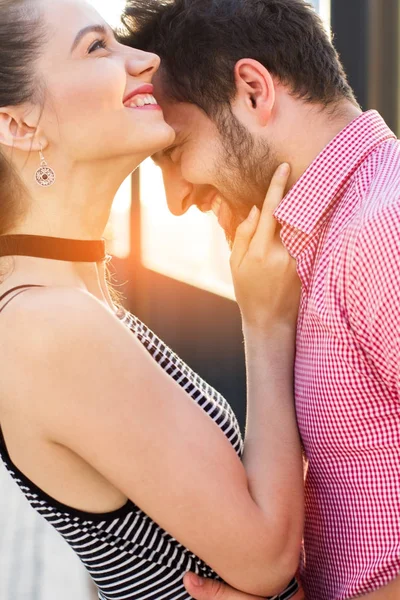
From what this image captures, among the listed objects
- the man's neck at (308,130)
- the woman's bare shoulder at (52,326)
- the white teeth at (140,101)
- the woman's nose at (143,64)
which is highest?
the woman's nose at (143,64)

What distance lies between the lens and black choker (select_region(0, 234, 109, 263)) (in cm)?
146

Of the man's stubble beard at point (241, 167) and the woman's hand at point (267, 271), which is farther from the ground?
the man's stubble beard at point (241, 167)

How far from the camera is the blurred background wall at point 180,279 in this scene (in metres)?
2.71

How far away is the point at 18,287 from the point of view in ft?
4.48

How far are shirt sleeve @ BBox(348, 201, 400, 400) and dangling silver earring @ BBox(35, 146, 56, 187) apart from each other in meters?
0.62

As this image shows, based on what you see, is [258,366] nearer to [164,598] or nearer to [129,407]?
[129,407]

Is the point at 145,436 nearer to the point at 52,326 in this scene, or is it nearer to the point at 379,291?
the point at 52,326

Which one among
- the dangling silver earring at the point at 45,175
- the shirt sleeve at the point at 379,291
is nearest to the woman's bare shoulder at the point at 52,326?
the dangling silver earring at the point at 45,175

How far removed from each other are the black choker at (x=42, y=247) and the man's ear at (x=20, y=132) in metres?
0.16

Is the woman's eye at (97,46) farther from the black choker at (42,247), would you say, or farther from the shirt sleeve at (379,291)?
the shirt sleeve at (379,291)

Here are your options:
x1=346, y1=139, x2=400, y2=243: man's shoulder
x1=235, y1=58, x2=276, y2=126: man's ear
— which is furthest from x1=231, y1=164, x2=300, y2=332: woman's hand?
x1=346, y1=139, x2=400, y2=243: man's shoulder

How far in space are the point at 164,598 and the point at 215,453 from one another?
32 cm

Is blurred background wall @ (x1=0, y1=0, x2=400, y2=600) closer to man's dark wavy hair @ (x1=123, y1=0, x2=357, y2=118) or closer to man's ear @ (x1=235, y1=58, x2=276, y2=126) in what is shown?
man's dark wavy hair @ (x1=123, y1=0, x2=357, y2=118)

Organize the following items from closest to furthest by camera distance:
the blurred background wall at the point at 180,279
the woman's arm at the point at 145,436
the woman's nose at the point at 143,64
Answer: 1. the woman's arm at the point at 145,436
2. the woman's nose at the point at 143,64
3. the blurred background wall at the point at 180,279
